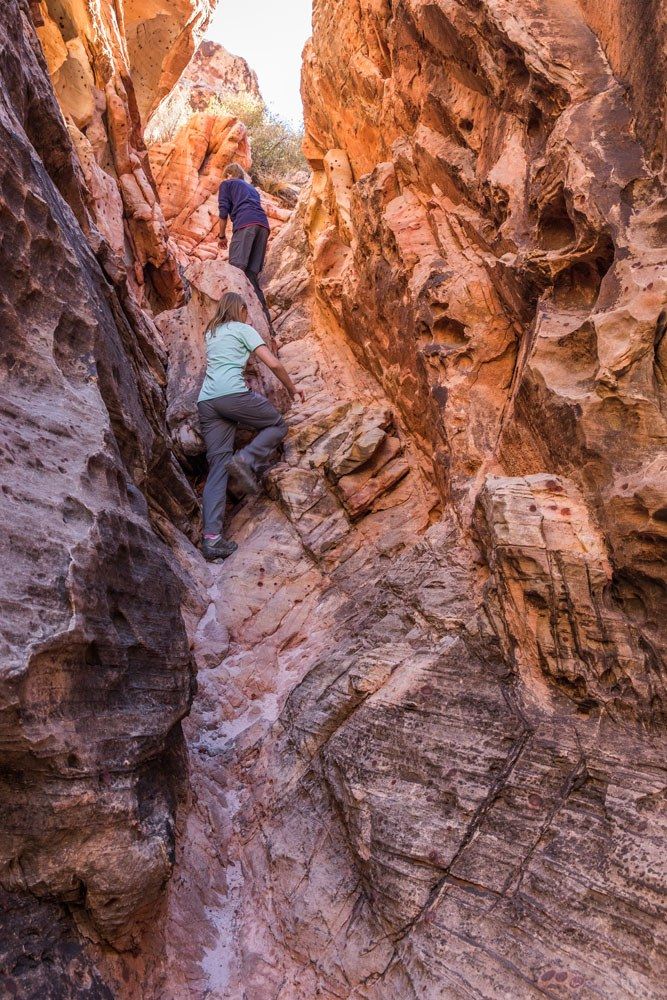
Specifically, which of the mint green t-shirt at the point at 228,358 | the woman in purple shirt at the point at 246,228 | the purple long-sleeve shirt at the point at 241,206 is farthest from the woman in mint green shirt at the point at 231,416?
the purple long-sleeve shirt at the point at 241,206

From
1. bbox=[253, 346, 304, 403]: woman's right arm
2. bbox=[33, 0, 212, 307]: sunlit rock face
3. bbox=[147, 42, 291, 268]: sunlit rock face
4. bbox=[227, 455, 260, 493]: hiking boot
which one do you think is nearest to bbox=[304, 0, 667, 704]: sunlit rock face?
bbox=[253, 346, 304, 403]: woman's right arm

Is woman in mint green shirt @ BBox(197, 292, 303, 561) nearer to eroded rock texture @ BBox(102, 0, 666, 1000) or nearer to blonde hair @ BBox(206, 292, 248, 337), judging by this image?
blonde hair @ BBox(206, 292, 248, 337)

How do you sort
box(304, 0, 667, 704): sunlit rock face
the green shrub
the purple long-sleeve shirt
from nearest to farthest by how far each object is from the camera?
box(304, 0, 667, 704): sunlit rock face < the purple long-sleeve shirt < the green shrub

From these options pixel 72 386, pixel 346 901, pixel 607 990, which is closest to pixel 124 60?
pixel 72 386

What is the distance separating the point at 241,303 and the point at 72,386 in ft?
10.8

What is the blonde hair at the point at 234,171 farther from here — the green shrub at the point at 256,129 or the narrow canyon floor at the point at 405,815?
the narrow canyon floor at the point at 405,815

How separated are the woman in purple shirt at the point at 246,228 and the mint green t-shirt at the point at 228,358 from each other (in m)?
1.79

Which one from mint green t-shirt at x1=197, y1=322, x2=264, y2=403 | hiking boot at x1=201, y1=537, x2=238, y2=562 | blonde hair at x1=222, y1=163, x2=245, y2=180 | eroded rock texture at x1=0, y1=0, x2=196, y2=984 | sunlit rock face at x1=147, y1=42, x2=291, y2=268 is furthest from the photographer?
blonde hair at x1=222, y1=163, x2=245, y2=180

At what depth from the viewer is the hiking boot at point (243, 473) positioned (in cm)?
619

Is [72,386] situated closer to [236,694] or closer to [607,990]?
[236,694]

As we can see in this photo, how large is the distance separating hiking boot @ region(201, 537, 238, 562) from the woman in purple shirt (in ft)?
11.7

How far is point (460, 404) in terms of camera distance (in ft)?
15.6

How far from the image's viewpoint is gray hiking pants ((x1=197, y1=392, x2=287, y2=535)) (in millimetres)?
6234

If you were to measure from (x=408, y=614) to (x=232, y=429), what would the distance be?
3.10m
